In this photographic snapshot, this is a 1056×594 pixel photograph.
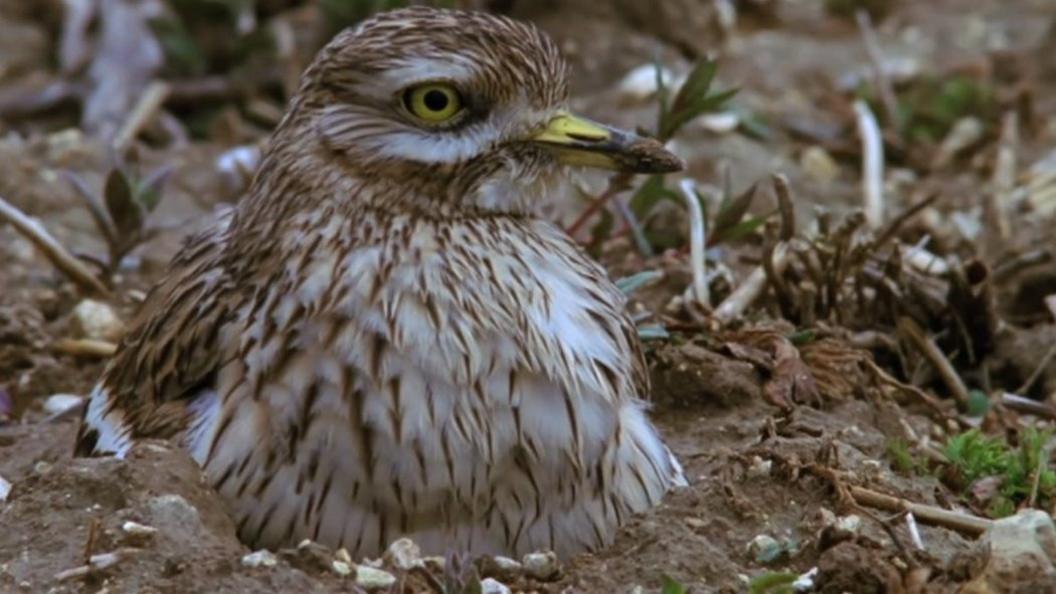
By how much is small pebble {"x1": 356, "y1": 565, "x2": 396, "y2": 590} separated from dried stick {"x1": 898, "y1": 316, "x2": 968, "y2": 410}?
1.81 m

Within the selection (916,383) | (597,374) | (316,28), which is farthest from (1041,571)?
(316,28)

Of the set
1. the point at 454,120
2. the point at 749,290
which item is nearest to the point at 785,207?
the point at 749,290

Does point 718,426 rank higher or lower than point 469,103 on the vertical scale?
lower

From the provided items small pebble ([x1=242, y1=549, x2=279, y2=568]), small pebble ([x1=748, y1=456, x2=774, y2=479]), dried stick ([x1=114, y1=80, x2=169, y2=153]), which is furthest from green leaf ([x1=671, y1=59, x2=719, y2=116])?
dried stick ([x1=114, y1=80, x2=169, y2=153])

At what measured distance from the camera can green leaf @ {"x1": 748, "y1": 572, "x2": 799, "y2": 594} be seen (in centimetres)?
388

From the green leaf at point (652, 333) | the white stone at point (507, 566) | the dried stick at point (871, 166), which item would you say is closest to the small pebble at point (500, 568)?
the white stone at point (507, 566)

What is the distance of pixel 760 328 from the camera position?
203 inches

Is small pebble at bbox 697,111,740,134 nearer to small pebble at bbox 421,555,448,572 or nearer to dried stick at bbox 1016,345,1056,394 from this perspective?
dried stick at bbox 1016,345,1056,394

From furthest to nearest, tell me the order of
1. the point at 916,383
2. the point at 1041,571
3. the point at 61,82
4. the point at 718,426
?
the point at 61,82 → the point at 916,383 → the point at 718,426 → the point at 1041,571

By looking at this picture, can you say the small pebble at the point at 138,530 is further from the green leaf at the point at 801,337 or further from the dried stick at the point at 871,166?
the dried stick at the point at 871,166

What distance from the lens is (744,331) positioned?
517 cm

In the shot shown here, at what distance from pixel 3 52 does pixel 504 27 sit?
4453 millimetres

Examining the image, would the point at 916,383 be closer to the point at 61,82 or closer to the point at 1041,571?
the point at 1041,571

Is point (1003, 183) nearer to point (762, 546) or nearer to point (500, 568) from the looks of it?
point (762, 546)
